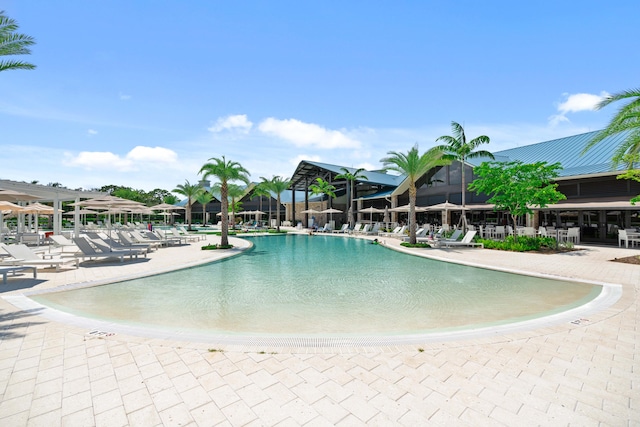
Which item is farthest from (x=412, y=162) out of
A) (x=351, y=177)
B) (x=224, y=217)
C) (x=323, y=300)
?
(x=351, y=177)

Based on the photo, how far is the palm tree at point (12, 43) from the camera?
24.5ft

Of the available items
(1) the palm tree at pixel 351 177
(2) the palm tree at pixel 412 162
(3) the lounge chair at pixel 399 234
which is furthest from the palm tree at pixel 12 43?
(1) the palm tree at pixel 351 177

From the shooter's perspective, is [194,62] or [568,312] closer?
[568,312]

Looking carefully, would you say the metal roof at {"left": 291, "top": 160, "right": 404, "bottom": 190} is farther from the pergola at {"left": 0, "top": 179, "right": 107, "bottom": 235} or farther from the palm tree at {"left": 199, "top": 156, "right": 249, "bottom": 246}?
the pergola at {"left": 0, "top": 179, "right": 107, "bottom": 235}

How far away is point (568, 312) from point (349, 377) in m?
4.83

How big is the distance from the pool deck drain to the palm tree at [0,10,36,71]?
734cm

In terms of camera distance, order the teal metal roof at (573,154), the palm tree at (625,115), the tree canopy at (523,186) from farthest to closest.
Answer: the teal metal roof at (573,154) → the tree canopy at (523,186) → the palm tree at (625,115)

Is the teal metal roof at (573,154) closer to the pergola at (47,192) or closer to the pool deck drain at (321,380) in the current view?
the pool deck drain at (321,380)

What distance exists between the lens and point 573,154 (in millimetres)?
20625

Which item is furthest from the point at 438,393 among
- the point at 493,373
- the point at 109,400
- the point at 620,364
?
the point at 109,400

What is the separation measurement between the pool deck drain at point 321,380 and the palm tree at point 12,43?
734 centimetres

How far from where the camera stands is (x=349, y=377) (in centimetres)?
317

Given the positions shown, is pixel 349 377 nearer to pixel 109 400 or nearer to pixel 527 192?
pixel 109 400

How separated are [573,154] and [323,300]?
22958 millimetres
